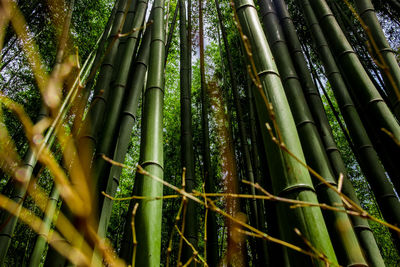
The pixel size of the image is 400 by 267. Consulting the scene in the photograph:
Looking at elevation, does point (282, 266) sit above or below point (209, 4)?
below

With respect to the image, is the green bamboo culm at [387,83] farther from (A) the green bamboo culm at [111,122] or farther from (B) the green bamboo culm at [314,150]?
(A) the green bamboo culm at [111,122]

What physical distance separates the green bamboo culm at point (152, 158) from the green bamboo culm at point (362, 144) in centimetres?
96

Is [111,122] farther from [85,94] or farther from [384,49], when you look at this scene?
[384,49]

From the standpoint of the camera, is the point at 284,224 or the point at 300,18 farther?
the point at 300,18

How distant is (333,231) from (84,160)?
3.35ft

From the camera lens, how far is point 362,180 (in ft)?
18.4

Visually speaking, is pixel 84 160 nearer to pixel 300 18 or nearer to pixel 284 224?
pixel 284 224

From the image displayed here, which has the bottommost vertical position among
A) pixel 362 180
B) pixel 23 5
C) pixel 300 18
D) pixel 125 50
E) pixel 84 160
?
pixel 84 160

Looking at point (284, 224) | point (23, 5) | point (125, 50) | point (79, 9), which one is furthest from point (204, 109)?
point (79, 9)

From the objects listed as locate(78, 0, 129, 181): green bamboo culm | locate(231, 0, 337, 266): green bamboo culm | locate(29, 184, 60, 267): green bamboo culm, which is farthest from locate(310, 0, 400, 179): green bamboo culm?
locate(29, 184, 60, 267): green bamboo culm

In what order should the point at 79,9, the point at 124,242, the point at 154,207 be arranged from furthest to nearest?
1. the point at 79,9
2. the point at 124,242
3. the point at 154,207

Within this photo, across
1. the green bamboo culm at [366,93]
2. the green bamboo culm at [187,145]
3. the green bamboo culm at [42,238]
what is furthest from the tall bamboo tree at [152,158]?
the green bamboo culm at [42,238]

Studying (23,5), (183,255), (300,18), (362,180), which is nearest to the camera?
(183,255)

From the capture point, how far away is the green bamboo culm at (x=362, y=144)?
4.22ft
